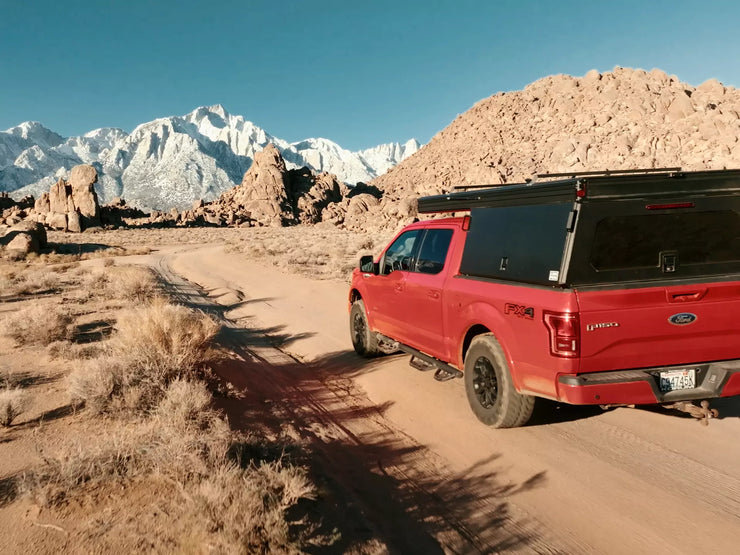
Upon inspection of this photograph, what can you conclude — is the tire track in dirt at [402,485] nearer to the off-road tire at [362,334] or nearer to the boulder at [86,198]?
the off-road tire at [362,334]

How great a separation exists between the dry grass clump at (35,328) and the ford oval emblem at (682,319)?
26.2ft

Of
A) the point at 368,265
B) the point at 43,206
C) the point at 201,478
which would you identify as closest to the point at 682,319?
the point at 201,478

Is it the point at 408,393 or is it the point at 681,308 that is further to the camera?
the point at 408,393

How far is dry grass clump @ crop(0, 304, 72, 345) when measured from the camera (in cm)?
734

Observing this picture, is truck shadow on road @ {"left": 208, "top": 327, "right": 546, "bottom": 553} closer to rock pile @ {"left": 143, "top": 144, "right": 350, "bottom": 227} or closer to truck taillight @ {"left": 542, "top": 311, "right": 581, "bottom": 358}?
truck taillight @ {"left": 542, "top": 311, "right": 581, "bottom": 358}

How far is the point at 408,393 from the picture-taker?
6.20 m

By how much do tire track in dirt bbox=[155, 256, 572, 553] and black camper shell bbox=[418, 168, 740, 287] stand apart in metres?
1.82

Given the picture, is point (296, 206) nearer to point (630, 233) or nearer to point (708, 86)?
point (708, 86)

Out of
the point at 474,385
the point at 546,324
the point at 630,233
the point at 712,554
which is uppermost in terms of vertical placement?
the point at 630,233

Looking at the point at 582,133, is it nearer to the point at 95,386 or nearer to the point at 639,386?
the point at 639,386

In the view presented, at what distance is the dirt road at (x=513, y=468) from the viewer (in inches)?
132

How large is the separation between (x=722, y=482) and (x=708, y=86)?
84.4m

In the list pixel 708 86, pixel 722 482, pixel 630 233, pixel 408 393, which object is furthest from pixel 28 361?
pixel 708 86

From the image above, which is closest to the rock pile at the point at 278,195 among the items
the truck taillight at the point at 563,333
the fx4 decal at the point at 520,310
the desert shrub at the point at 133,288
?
the desert shrub at the point at 133,288
